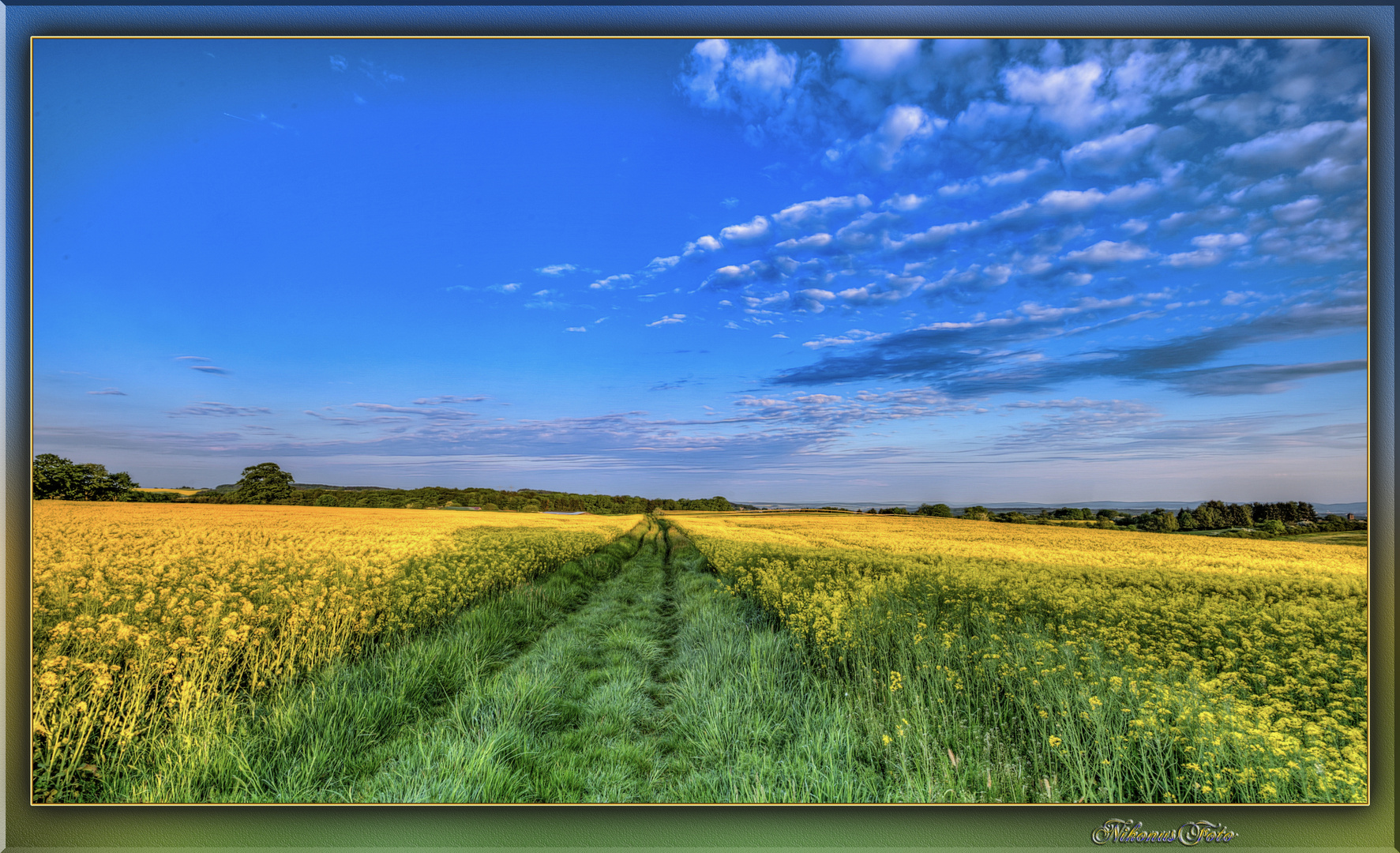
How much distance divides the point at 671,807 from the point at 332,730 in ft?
7.36

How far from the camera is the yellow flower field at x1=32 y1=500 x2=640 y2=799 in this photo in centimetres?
307

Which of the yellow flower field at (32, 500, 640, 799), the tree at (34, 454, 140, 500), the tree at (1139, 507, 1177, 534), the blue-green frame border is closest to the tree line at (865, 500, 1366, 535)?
the tree at (1139, 507, 1177, 534)

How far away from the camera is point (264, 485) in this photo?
12.5 ft

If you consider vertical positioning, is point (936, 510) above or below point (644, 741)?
above

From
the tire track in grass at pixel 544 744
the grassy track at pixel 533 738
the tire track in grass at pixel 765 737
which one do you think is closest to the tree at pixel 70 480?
the grassy track at pixel 533 738

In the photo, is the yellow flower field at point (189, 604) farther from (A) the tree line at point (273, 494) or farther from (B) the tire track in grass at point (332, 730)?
(B) the tire track in grass at point (332, 730)

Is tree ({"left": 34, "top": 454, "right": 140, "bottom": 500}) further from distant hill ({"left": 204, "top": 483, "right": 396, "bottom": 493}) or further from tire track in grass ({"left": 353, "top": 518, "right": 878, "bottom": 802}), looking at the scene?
tire track in grass ({"left": 353, "top": 518, "right": 878, "bottom": 802})

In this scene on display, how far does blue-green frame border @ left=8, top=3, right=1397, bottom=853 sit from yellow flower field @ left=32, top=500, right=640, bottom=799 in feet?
1.03

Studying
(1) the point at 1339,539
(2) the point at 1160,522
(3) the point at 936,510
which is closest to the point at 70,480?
(3) the point at 936,510

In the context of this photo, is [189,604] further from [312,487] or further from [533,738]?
[533,738]

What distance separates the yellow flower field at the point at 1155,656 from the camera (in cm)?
292

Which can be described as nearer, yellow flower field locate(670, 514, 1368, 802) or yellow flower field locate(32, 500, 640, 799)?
yellow flower field locate(670, 514, 1368, 802)

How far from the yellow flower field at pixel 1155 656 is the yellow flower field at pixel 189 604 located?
3.84 m
